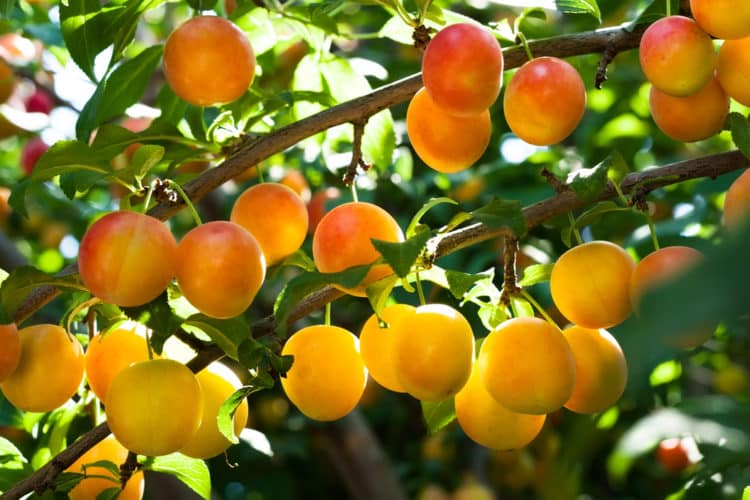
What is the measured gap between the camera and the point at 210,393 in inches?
39.4

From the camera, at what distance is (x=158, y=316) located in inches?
36.3

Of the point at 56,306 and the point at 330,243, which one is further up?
the point at 330,243

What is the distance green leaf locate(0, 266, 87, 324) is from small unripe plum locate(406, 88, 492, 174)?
0.39m

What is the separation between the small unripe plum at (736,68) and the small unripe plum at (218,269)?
1.65ft

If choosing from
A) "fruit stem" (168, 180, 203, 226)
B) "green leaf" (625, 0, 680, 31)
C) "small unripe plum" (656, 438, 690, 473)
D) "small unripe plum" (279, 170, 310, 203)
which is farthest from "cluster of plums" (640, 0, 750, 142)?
"small unripe plum" (656, 438, 690, 473)

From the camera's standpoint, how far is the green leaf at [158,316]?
920 mm

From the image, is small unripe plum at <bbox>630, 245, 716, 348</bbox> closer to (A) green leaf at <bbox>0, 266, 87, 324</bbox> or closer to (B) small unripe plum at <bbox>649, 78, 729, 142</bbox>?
(B) small unripe plum at <bbox>649, 78, 729, 142</bbox>

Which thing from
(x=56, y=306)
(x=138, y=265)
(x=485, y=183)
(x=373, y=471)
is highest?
(x=138, y=265)

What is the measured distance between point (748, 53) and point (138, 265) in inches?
24.4

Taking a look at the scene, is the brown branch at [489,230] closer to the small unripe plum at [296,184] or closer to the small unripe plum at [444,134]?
the small unripe plum at [444,134]

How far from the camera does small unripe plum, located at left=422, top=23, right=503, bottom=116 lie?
0.91 metres

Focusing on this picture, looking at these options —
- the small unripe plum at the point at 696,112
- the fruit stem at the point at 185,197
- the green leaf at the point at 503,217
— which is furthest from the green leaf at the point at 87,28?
the small unripe plum at the point at 696,112

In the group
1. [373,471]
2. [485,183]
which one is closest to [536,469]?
[373,471]

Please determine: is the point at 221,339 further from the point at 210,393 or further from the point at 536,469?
the point at 536,469
